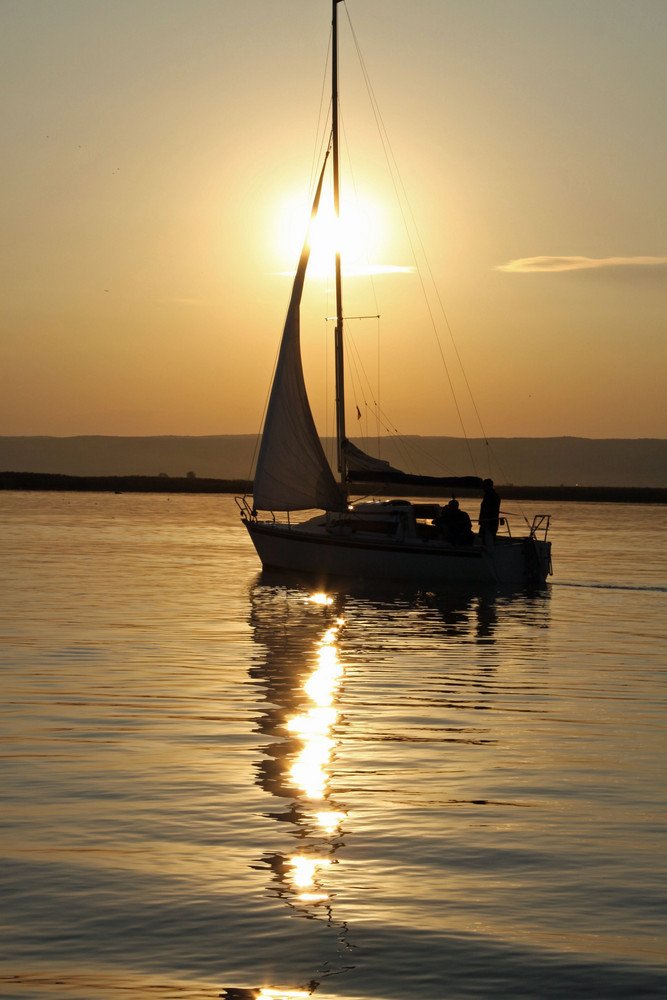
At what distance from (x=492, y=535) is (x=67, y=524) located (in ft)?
157

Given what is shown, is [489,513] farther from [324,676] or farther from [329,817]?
[329,817]

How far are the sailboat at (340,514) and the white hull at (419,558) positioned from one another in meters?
0.03

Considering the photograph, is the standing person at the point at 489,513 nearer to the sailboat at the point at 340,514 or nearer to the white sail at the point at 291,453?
the sailboat at the point at 340,514

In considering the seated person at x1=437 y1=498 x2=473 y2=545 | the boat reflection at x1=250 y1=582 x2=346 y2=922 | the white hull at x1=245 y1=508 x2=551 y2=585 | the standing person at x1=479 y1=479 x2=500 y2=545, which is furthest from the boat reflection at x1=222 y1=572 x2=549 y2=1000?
the standing person at x1=479 y1=479 x2=500 y2=545

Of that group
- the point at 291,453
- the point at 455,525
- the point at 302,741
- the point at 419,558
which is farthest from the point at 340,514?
the point at 302,741

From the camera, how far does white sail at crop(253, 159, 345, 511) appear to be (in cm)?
3753

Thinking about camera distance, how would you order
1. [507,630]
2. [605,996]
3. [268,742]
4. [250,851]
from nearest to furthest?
[605,996] → [250,851] → [268,742] → [507,630]

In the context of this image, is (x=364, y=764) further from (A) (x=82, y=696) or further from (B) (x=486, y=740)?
(A) (x=82, y=696)

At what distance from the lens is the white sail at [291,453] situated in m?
37.5

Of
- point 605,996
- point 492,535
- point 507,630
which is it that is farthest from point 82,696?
point 492,535

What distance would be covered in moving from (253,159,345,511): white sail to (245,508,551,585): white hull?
1.04 m

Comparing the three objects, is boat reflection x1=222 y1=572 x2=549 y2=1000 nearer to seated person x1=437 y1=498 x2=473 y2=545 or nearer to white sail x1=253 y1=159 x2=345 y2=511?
seated person x1=437 y1=498 x2=473 y2=545

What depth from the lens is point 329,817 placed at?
995 cm

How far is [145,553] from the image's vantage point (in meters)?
51.6
